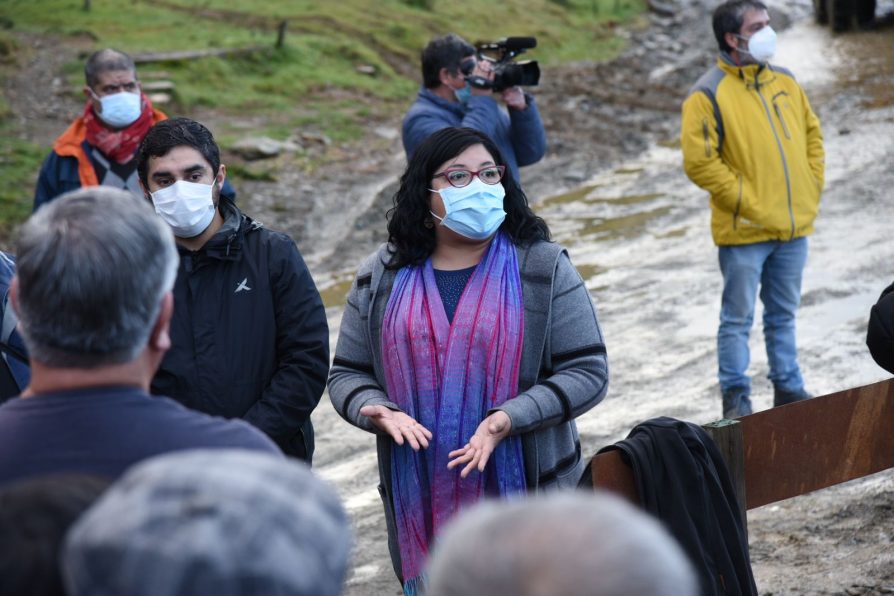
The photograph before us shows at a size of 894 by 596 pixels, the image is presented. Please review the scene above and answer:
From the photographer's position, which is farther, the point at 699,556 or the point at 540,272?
the point at 540,272

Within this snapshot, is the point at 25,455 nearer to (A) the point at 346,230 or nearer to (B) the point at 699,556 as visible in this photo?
(B) the point at 699,556

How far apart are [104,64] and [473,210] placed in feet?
9.91

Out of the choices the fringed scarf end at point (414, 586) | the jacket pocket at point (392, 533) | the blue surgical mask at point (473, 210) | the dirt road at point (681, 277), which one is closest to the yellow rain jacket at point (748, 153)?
the dirt road at point (681, 277)

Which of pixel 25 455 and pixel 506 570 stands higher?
pixel 506 570

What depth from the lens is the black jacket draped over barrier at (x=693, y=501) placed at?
312 cm

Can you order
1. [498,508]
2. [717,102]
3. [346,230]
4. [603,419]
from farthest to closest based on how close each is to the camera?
[346,230], [603,419], [717,102], [498,508]

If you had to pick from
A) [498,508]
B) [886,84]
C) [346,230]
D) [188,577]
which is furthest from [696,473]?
[886,84]

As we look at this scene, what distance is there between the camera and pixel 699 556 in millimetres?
3115

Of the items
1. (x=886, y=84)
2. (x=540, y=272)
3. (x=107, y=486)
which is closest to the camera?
(x=107, y=486)

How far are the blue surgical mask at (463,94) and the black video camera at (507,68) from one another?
0.11 meters

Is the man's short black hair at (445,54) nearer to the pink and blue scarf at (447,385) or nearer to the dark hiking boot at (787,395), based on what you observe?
the dark hiking boot at (787,395)

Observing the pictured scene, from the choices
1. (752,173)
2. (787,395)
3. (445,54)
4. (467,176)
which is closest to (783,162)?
(752,173)

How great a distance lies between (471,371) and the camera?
3.45m

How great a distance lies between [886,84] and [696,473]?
1558cm
